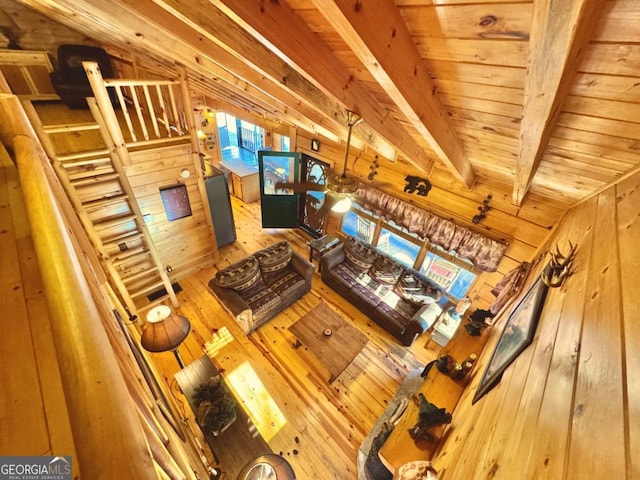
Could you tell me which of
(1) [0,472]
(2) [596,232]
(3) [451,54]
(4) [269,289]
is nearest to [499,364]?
(2) [596,232]

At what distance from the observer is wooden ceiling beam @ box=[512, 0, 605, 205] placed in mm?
654

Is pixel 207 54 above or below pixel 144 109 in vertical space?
above

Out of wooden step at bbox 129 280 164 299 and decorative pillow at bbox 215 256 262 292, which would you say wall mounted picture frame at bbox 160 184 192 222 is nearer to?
wooden step at bbox 129 280 164 299

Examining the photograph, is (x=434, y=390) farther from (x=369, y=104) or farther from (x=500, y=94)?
(x=369, y=104)

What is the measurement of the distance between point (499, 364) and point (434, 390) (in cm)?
98

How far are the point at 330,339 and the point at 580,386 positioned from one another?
10.2ft

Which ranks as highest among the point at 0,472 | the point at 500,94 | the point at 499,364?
the point at 500,94

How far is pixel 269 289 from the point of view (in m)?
4.40

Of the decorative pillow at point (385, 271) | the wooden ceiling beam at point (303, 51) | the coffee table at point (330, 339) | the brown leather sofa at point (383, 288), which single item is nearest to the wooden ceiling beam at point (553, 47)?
the wooden ceiling beam at point (303, 51)

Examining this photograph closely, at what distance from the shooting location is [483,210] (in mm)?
3609

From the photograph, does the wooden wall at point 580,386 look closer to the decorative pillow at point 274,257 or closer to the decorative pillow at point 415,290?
the decorative pillow at point 415,290

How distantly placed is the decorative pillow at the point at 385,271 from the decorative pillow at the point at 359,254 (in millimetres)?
103

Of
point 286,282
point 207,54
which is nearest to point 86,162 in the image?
point 207,54

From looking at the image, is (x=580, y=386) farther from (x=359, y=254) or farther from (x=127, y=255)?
(x=127, y=255)
